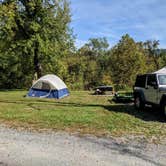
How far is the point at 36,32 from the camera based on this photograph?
88.1 feet

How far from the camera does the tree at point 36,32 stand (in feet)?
86.0

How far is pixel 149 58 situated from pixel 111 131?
46.3 m

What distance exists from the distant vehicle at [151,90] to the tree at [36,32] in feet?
48.1

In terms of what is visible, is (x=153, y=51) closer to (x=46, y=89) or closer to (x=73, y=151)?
(x=46, y=89)

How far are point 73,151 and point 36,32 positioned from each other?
2187 cm

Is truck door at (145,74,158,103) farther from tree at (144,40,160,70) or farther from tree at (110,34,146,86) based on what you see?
tree at (144,40,160,70)

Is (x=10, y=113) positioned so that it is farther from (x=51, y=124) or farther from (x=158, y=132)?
(x=158, y=132)

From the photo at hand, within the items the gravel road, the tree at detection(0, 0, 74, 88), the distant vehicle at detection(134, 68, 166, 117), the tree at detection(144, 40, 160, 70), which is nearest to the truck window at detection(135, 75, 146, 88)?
the distant vehicle at detection(134, 68, 166, 117)

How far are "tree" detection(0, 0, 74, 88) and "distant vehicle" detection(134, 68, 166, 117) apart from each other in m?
14.7

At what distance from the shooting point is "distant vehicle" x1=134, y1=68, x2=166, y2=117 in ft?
A: 36.7

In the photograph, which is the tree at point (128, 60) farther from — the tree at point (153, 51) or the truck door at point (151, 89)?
the truck door at point (151, 89)

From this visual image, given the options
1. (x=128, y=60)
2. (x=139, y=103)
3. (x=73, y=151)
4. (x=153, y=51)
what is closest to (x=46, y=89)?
(x=139, y=103)

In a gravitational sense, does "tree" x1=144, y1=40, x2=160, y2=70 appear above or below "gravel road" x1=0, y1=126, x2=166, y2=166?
above

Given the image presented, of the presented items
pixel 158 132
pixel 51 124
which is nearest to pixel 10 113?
pixel 51 124
